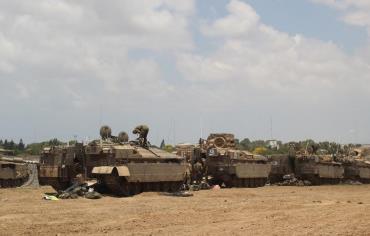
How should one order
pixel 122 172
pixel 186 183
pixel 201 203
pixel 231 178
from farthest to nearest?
pixel 231 178 → pixel 186 183 → pixel 122 172 → pixel 201 203

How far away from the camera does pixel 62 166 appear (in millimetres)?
26156

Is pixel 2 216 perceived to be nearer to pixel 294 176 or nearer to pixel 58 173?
pixel 58 173

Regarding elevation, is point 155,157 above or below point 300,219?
above

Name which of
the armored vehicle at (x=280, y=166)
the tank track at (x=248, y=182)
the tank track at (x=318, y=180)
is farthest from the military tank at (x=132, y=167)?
the tank track at (x=318, y=180)

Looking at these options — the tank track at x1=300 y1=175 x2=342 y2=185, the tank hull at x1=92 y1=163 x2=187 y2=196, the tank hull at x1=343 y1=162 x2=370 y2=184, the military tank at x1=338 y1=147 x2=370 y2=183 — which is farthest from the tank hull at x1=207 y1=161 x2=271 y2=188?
the tank hull at x1=343 y1=162 x2=370 y2=184

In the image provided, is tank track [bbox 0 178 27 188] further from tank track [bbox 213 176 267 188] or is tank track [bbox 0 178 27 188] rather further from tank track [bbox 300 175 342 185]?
tank track [bbox 300 175 342 185]

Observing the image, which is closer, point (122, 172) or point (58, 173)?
point (122, 172)

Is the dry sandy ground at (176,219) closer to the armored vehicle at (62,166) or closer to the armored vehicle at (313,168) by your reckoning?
the armored vehicle at (62,166)

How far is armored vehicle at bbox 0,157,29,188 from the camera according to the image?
33562mm

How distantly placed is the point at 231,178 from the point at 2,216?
20116mm

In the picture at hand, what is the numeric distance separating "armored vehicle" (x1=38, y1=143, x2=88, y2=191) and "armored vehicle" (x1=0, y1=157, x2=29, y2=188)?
25.2 ft

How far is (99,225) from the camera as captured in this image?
13.7 meters

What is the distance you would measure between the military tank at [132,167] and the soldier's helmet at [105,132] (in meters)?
0.24

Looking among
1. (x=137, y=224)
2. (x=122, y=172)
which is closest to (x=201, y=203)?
(x=122, y=172)
